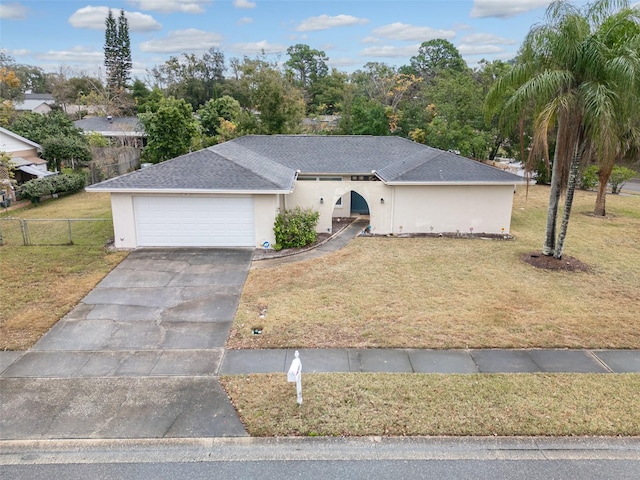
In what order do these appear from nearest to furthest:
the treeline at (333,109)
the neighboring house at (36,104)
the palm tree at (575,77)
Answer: the palm tree at (575,77) < the treeline at (333,109) < the neighboring house at (36,104)

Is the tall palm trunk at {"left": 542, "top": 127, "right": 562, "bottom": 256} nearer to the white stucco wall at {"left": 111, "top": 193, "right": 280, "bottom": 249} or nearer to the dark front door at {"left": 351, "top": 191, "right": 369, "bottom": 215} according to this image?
the dark front door at {"left": 351, "top": 191, "right": 369, "bottom": 215}

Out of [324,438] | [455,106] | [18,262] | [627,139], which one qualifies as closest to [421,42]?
[455,106]

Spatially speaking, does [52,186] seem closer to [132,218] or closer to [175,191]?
[132,218]

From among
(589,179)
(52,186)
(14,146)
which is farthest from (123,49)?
(589,179)

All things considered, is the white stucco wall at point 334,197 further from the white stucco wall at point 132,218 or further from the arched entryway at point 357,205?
the arched entryway at point 357,205

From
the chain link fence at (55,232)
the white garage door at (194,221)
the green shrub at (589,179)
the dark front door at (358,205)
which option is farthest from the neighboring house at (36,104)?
the green shrub at (589,179)

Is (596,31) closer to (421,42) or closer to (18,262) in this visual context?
(18,262)

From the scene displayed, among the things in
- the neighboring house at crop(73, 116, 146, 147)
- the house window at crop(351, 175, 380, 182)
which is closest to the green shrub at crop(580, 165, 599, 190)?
the house window at crop(351, 175, 380, 182)
